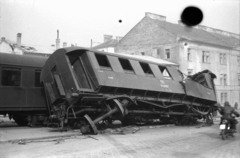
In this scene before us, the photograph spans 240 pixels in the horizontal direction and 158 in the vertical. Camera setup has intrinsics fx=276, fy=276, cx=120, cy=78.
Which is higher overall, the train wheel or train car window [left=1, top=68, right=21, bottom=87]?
train car window [left=1, top=68, right=21, bottom=87]

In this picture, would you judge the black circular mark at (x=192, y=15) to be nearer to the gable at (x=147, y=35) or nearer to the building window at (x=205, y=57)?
the gable at (x=147, y=35)

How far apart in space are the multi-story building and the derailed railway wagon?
22012 millimetres

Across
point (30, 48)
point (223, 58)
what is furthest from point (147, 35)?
point (30, 48)

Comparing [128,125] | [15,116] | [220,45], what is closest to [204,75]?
[128,125]

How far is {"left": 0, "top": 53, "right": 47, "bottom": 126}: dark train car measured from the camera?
12.6 m

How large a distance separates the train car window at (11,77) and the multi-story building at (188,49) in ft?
84.3

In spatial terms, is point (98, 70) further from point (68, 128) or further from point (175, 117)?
point (175, 117)

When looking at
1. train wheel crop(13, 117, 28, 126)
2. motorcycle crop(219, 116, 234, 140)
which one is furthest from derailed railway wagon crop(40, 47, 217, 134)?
motorcycle crop(219, 116, 234, 140)

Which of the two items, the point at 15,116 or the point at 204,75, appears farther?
the point at 204,75

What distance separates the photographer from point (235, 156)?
7.55 m

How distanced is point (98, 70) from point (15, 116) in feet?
19.0

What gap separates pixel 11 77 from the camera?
42.3 feet

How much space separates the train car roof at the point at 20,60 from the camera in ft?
42.2

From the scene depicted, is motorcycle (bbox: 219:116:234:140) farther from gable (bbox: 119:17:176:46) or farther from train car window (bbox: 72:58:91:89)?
gable (bbox: 119:17:176:46)
